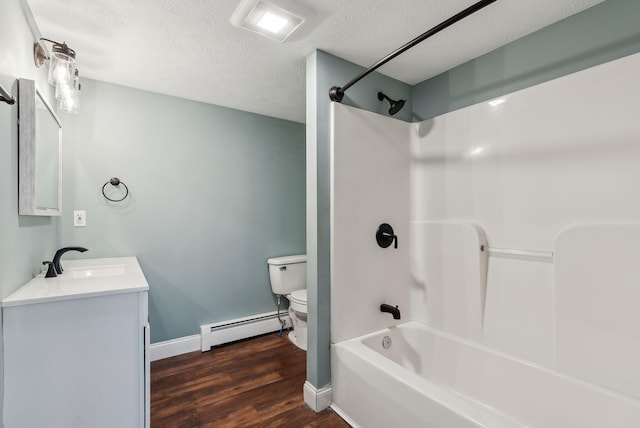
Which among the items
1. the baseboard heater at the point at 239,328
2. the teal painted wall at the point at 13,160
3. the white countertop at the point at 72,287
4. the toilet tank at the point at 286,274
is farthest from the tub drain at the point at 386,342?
the teal painted wall at the point at 13,160

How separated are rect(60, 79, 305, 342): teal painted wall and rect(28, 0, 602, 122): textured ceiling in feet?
1.10

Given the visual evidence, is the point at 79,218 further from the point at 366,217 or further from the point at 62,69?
the point at 366,217

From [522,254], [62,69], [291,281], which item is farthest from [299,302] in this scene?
[62,69]

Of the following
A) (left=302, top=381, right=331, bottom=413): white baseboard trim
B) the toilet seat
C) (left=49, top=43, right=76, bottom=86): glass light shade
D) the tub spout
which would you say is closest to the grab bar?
the tub spout

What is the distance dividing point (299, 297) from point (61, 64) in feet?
7.29

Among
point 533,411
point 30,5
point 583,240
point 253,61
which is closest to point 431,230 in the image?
point 583,240

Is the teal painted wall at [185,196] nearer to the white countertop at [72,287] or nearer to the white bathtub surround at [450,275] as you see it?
the white countertop at [72,287]

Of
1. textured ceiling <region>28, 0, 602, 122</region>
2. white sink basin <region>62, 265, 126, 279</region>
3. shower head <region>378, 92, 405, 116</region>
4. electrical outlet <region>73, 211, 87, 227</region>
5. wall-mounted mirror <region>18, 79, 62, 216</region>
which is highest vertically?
textured ceiling <region>28, 0, 602, 122</region>

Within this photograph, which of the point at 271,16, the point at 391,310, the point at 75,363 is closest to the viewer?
the point at 75,363

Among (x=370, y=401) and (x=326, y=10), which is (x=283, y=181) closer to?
(x=326, y=10)

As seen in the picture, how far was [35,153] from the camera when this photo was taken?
1.39m

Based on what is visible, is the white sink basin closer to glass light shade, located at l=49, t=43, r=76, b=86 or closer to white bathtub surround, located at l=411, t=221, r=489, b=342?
glass light shade, located at l=49, t=43, r=76, b=86

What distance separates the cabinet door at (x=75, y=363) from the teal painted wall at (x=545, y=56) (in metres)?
2.29

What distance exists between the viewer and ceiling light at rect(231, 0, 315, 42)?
4.49 feet
